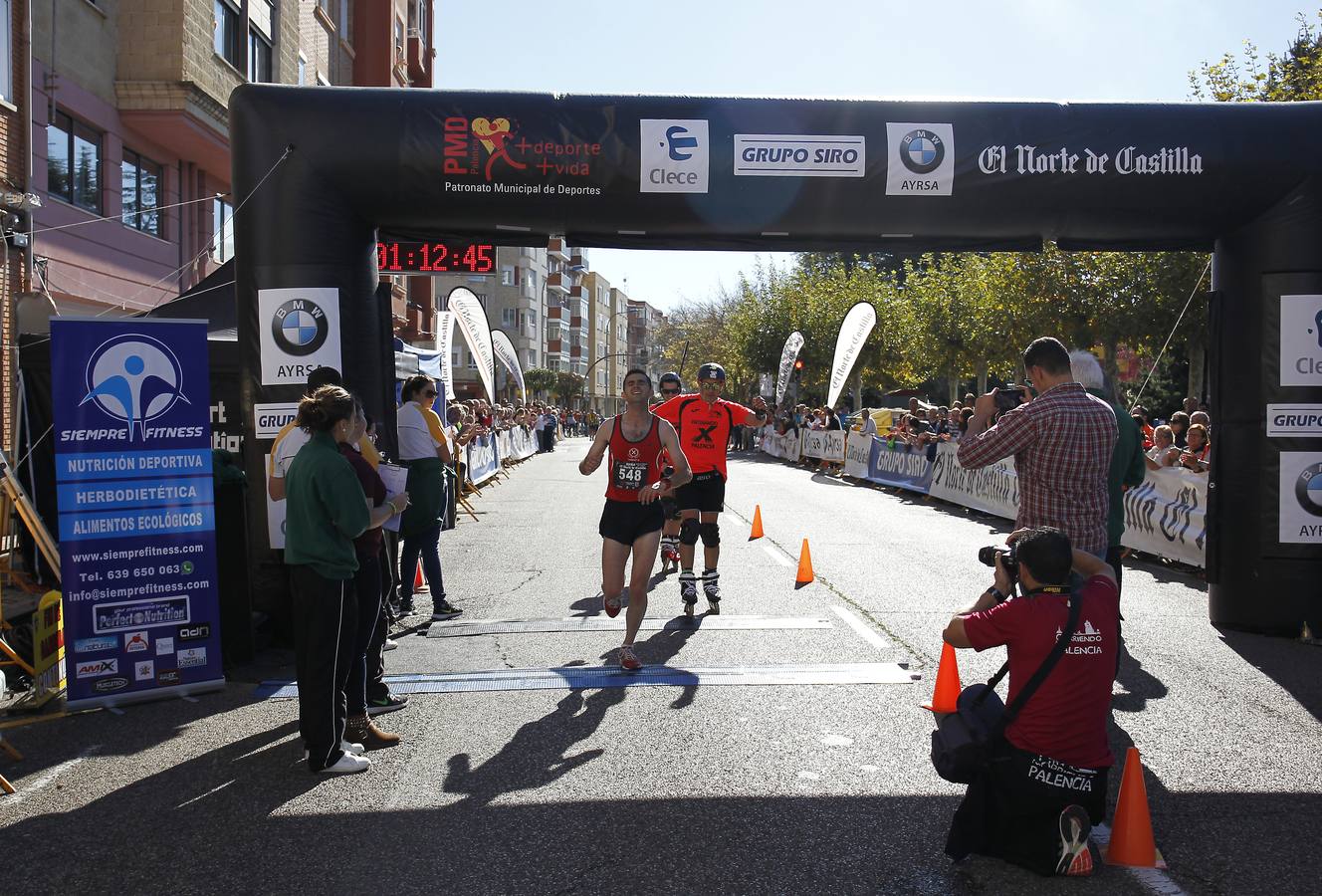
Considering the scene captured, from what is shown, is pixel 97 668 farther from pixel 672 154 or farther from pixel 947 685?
pixel 672 154

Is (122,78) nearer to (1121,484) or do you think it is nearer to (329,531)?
(329,531)

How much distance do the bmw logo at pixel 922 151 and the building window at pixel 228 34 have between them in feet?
50.1

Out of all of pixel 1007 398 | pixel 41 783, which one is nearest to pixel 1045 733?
pixel 1007 398

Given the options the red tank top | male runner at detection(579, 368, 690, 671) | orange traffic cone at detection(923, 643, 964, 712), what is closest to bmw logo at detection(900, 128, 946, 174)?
male runner at detection(579, 368, 690, 671)

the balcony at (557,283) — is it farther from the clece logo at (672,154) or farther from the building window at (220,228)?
the clece logo at (672,154)

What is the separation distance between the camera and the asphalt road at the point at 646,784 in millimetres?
3875

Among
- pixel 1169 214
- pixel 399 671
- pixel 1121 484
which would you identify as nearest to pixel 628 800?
pixel 399 671

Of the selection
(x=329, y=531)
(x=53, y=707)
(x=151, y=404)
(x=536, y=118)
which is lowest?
(x=53, y=707)

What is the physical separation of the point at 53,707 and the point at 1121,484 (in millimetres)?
6089

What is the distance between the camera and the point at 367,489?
17.2 feet

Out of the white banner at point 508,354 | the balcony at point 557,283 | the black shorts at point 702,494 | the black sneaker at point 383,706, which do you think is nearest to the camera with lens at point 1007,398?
the black shorts at point 702,494

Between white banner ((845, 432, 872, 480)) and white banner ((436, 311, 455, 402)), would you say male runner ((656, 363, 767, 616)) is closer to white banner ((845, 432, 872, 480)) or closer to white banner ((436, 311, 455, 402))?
white banner ((436, 311, 455, 402))

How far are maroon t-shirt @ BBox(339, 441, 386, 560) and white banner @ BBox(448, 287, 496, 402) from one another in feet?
42.6

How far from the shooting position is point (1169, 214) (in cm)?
772
